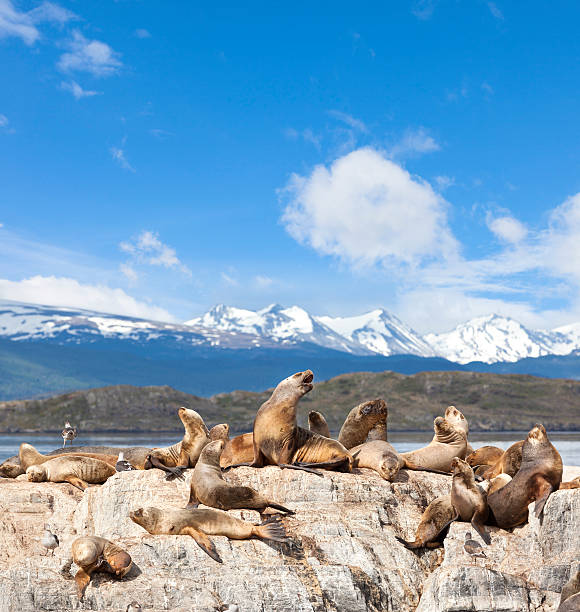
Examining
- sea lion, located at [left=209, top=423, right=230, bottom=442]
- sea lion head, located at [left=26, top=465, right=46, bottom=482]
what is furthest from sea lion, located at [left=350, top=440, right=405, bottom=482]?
sea lion head, located at [left=26, top=465, right=46, bottom=482]

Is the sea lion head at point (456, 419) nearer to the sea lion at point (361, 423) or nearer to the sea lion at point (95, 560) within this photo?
the sea lion at point (361, 423)

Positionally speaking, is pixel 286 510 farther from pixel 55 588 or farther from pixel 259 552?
pixel 55 588

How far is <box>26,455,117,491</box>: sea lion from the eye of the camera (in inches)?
715

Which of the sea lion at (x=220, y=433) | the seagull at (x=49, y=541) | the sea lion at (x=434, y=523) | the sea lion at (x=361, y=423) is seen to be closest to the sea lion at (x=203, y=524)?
the sea lion at (x=434, y=523)

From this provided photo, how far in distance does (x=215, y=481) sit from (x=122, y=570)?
2.61 meters

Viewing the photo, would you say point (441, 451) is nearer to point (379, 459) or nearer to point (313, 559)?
point (379, 459)

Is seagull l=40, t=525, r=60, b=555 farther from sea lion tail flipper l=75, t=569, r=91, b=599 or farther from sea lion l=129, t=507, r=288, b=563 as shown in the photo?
sea lion tail flipper l=75, t=569, r=91, b=599

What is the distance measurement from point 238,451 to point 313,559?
4424mm

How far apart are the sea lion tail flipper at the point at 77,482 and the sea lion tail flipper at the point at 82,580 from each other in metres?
6.31

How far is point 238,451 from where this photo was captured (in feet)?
54.2

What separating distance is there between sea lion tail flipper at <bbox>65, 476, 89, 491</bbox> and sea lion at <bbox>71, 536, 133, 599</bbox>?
6259 millimetres

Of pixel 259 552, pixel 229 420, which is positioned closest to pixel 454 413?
pixel 259 552

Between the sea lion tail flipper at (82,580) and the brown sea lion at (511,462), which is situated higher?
the brown sea lion at (511,462)

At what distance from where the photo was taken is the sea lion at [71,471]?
59.6 feet
